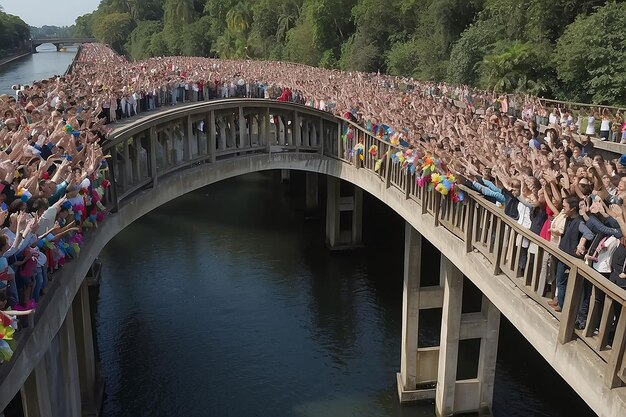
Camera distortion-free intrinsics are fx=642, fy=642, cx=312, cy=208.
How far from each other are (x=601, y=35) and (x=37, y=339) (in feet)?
82.9

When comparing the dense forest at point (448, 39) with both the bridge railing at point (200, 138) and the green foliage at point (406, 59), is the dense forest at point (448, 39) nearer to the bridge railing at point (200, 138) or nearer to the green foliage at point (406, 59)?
the green foliage at point (406, 59)

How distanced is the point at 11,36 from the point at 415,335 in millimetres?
140518

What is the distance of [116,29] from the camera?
454 ft

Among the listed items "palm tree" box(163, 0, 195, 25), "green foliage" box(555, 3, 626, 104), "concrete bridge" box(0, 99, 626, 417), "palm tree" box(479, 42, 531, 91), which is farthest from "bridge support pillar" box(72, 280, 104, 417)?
"palm tree" box(163, 0, 195, 25)

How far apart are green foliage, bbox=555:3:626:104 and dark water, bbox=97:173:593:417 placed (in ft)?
33.8

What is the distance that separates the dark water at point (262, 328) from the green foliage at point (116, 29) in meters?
118

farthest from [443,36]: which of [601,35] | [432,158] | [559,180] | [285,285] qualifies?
[559,180]

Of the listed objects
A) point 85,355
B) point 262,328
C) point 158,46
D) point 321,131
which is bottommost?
point 262,328

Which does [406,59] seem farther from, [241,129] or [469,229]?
[469,229]

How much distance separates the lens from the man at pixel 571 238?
743cm

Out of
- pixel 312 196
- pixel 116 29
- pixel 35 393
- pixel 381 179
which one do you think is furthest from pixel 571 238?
pixel 116 29

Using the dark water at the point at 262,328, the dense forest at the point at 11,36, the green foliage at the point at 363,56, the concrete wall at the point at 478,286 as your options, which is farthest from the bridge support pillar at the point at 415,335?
the dense forest at the point at 11,36

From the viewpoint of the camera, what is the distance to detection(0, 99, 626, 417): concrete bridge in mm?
7109

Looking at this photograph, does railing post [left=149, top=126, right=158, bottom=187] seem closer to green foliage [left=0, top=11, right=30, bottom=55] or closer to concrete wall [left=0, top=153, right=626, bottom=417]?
concrete wall [left=0, top=153, right=626, bottom=417]
